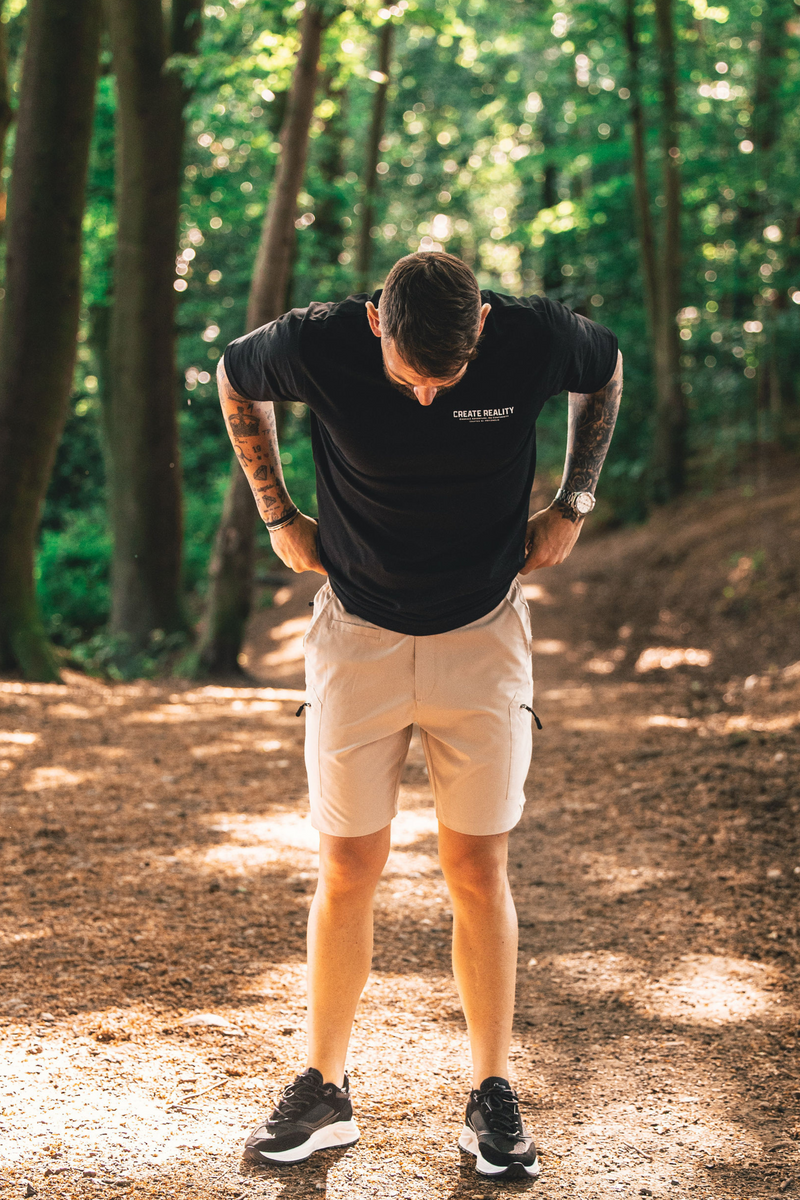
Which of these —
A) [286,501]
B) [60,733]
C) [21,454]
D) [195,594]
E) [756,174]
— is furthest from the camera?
[195,594]

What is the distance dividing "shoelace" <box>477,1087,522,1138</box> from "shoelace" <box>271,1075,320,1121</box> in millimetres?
437

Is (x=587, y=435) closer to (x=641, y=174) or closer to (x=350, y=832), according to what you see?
(x=350, y=832)

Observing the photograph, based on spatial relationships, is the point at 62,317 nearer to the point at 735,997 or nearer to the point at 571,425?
the point at 571,425

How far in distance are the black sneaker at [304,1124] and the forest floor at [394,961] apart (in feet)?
0.15

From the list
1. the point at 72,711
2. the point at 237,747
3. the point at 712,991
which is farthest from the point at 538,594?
the point at 712,991

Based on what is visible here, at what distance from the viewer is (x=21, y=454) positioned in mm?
8211

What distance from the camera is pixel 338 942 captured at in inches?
106

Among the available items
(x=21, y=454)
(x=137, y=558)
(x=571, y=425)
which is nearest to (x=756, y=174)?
(x=137, y=558)

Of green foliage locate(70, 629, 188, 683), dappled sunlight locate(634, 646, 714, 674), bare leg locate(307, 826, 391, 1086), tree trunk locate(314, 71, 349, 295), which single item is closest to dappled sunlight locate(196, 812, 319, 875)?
bare leg locate(307, 826, 391, 1086)

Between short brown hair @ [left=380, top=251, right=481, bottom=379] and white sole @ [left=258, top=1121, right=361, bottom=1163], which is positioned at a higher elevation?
short brown hair @ [left=380, top=251, right=481, bottom=379]

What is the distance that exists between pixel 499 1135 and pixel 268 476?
1827 millimetres

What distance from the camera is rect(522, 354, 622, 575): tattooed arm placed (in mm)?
2838

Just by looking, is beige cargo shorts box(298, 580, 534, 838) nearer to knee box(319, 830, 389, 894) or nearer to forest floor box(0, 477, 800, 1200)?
knee box(319, 830, 389, 894)

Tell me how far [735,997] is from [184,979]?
1.93 m
